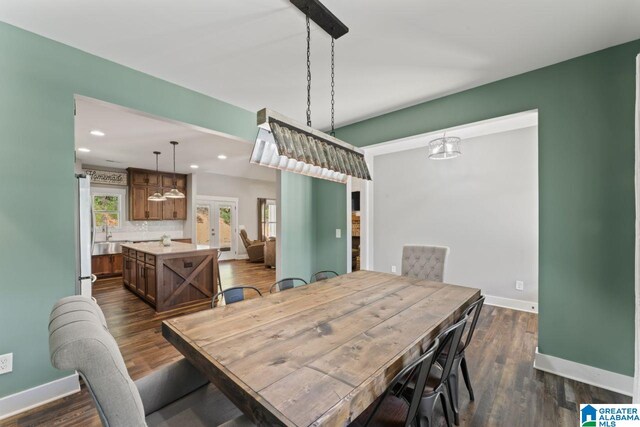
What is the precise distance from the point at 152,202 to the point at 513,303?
788cm

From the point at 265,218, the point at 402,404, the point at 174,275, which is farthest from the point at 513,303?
the point at 265,218

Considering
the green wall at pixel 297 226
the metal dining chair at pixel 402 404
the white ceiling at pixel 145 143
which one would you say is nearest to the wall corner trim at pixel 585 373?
the metal dining chair at pixel 402 404

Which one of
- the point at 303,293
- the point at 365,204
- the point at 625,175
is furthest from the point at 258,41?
the point at 625,175

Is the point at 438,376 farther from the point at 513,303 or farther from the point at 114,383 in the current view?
the point at 513,303

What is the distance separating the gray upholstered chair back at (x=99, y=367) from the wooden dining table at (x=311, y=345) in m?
0.30

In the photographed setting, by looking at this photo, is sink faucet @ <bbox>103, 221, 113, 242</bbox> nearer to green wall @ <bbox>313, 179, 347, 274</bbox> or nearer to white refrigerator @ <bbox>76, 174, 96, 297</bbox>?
white refrigerator @ <bbox>76, 174, 96, 297</bbox>

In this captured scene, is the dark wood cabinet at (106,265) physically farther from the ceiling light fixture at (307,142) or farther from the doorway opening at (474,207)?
the ceiling light fixture at (307,142)

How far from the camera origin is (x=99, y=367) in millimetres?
790

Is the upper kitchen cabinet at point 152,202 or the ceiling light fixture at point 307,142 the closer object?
the ceiling light fixture at point 307,142

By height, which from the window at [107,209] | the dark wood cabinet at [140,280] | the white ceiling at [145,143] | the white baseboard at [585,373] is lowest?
the white baseboard at [585,373]

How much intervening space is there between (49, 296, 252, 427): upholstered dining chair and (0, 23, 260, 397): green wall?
138cm

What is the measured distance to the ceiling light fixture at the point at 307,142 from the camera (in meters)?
1.62

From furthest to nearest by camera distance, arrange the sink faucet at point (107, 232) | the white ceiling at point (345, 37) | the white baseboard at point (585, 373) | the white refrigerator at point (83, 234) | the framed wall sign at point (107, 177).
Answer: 1. the sink faucet at point (107, 232)
2. the framed wall sign at point (107, 177)
3. the white refrigerator at point (83, 234)
4. the white baseboard at point (585, 373)
5. the white ceiling at point (345, 37)

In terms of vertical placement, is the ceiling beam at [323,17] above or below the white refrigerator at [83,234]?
above
